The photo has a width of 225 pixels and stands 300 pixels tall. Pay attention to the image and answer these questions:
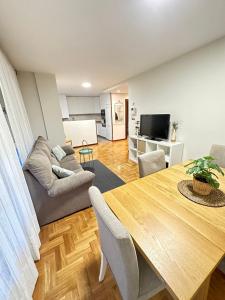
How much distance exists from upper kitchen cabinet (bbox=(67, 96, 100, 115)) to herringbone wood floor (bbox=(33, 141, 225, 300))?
6271mm

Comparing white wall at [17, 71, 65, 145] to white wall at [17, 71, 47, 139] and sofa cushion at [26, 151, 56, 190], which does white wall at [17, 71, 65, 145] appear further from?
sofa cushion at [26, 151, 56, 190]

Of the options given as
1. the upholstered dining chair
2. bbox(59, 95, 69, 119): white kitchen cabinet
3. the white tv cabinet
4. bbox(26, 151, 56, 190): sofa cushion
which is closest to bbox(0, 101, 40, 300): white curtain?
bbox(26, 151, 56, 190): sofa cushion

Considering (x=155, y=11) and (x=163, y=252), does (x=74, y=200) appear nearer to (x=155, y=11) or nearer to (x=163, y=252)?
(x=163, y=252)

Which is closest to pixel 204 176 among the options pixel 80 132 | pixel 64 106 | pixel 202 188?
pixel 202 188

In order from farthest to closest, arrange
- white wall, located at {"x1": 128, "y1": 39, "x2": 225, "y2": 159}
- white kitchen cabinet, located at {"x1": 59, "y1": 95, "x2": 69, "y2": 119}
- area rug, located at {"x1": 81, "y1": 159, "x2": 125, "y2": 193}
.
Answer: white kitchen cabinet, located at {"x1": 59, "y1": 95, "x2": 69, "y2": 119} < area rug, located at {"x1": 81, "y1": 159, "x2": 125, "y2": 193} < white wall, located at {"x1": 128, "y1": 39, "x2": 225, "y2": 159}

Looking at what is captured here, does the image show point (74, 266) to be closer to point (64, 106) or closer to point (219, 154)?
point (219, 154)

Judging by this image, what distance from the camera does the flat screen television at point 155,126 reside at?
9.37 feet

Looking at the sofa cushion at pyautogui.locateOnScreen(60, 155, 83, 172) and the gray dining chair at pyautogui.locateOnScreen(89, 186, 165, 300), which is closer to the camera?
the gray dining chair at pyautogui.locateOnScreen(89, 186, 165, 300)

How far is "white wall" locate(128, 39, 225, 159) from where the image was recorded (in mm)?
2029

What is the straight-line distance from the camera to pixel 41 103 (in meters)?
3.27

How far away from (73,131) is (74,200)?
4.30 meters

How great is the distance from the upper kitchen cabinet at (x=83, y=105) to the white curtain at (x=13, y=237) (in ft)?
20.7

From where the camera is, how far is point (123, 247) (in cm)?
57

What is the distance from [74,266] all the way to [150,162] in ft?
4.39
